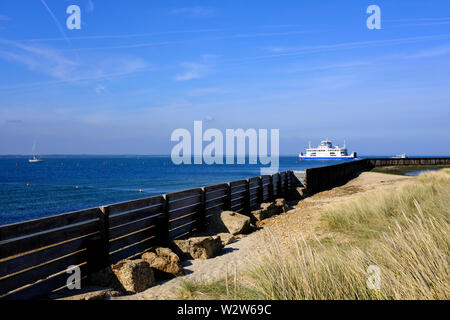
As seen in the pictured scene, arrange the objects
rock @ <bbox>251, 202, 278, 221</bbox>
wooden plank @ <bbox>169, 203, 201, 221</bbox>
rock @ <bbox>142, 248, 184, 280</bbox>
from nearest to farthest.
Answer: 1. rock @ <bbox>142, 248, 184, 280</bbox>
2. wooden plank @ <bbox>169, 203, 201, 221</bbox>
3. rock @ <bbox>251, 202, 278, 221</bbox>

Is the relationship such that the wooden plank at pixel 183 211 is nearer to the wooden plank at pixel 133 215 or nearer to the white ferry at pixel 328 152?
the wooden plank at pixel 133 215

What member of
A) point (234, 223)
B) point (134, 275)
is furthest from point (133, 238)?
point (234, 223)

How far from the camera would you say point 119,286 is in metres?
5.66

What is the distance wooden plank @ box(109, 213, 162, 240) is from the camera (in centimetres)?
679

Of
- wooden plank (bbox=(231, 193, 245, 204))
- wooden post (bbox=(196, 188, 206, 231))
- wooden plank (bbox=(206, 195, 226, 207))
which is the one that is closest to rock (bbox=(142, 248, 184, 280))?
wooden post (bbox=(196, 188, 206, 231))

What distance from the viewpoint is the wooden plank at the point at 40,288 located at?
4.84 metres

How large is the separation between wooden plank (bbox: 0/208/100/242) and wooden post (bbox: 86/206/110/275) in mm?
172

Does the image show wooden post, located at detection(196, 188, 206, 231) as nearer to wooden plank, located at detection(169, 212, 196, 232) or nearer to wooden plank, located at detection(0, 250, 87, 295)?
wooden plank, located at detection(169, 212, 196, 232)

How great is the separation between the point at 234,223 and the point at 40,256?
580cm

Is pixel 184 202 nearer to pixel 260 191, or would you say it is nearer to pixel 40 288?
pixel 40 288

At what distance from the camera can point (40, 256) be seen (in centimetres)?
524
